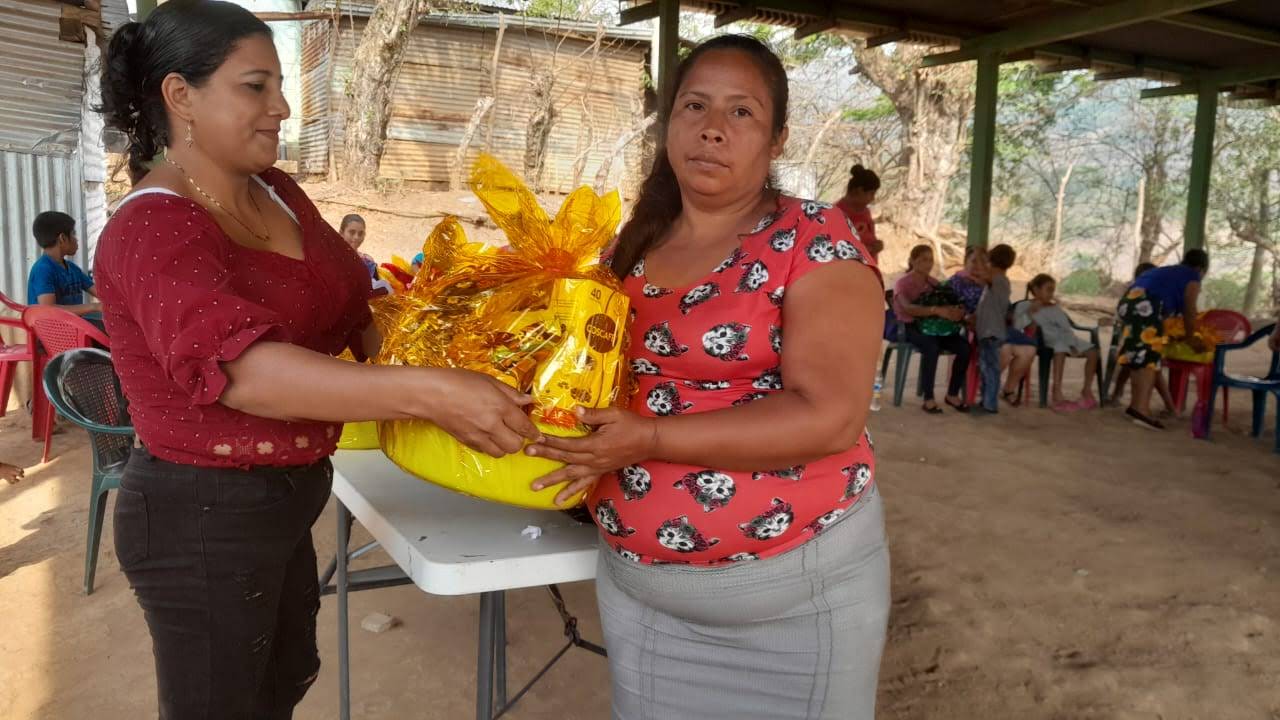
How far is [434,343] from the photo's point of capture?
1.42 m

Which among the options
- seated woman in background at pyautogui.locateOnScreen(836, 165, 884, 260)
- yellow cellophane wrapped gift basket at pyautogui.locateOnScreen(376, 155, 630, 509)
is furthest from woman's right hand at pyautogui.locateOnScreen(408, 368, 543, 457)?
seated woman in background at pyautogui.locateOnScreen(836, 165, 884, 260)

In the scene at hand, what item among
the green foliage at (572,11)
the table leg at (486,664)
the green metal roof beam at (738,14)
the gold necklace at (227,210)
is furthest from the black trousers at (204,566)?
the green foliage at (572,11)

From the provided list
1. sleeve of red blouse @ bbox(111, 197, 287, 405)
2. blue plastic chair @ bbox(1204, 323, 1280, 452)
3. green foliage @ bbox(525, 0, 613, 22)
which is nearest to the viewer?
sleeve of red blouse @ bbox(111, 197, 287, 405)

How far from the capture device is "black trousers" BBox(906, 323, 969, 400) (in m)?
7.25

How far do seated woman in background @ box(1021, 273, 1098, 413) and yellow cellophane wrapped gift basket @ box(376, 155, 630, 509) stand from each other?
274 inches

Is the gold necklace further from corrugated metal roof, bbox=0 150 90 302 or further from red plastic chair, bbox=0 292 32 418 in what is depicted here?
corrugated metal roof, bbox=0 150 90 302

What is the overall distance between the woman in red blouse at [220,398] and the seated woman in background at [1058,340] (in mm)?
7185

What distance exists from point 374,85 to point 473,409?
12.8 metres

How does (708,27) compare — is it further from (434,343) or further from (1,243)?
(434,343)

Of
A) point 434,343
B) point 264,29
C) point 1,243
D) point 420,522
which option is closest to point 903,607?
point 420,522

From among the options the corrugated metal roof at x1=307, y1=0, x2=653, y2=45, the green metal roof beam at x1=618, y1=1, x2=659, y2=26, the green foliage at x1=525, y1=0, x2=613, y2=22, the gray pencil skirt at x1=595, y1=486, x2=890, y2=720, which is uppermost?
the green foliage at x1=525, y1=0, x2=613, y2=22

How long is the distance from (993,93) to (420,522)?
812cm

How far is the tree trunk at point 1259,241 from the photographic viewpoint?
53.0 feet

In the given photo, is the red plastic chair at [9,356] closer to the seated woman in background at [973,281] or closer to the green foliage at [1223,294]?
the seated woman in background at [973,281]
